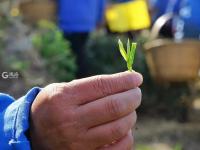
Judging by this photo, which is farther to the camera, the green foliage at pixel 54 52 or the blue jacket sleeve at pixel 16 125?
the green foliage at pixel 54 52

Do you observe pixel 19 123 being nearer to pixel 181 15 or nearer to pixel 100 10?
pixel 100 10

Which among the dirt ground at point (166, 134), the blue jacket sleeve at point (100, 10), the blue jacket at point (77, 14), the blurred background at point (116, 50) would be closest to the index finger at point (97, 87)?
the blurred background at point (116, 50)

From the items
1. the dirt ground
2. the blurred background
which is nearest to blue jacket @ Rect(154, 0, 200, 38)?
the blurred background

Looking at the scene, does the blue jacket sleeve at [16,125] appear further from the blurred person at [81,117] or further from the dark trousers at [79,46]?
the dark trousers at [79,46]

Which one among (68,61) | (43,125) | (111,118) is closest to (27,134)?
(43,125)

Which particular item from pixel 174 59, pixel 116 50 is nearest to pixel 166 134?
pixel 174 59

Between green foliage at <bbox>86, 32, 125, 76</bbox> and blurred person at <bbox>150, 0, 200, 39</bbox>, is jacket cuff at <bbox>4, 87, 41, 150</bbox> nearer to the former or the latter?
blurred person at <bbox>150, 0, 200, 39</bbox>
